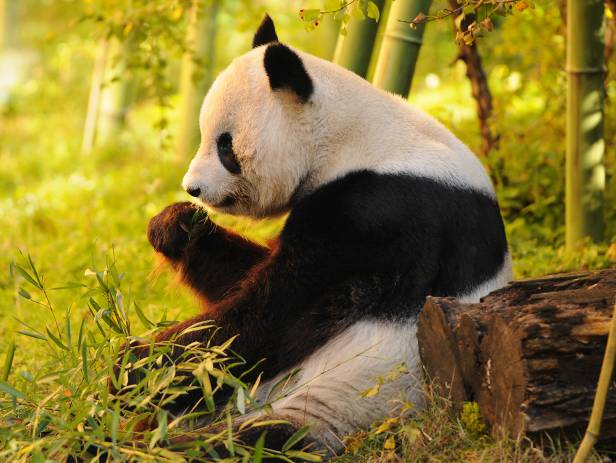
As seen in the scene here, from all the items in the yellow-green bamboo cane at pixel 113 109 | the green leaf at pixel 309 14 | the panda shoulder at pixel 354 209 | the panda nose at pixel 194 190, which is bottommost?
the yellow-green bamboo cane at pixel 113 109

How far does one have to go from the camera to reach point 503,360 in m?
2.72

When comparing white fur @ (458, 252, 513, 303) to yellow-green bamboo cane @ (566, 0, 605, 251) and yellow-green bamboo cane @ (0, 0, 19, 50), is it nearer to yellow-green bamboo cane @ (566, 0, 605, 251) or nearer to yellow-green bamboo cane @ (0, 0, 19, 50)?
yellow-green bamboo cane @ (566, 0, 605, 251)

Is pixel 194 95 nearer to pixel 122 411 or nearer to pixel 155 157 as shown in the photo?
pixel 155 157

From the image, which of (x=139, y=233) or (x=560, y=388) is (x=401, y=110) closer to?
(x=560, y=388)

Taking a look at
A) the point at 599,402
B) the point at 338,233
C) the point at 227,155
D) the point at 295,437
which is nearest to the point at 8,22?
the point at 227,155

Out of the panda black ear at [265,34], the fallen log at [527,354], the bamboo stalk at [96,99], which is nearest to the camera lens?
the fallen log at [527,354]

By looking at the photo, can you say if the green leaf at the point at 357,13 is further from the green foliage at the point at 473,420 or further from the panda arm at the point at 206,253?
the green foliage at the point at 473,420

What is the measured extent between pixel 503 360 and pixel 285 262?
33.7 inches

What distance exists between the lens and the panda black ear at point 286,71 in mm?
3236

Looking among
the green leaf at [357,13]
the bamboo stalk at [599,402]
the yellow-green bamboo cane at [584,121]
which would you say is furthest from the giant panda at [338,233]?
the yellow-green bamboo cane at [584,121]

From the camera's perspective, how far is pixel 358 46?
457 cm

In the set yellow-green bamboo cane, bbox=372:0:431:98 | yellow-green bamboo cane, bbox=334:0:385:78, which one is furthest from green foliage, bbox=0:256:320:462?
yellow-green bamboo cane, bbox=334:0:385:78

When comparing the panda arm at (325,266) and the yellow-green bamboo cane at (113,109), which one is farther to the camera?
the yellow-green bamboo cane at (113,109)

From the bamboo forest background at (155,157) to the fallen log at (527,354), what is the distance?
42.0 inches
